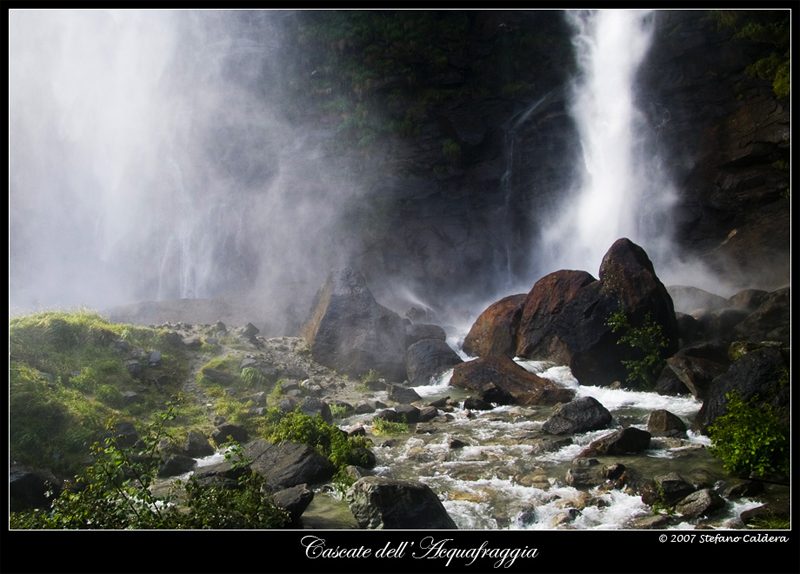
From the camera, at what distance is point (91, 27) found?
36.5 m

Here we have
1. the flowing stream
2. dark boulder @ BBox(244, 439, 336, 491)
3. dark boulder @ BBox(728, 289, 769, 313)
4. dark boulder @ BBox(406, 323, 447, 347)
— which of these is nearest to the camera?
the flowing stream

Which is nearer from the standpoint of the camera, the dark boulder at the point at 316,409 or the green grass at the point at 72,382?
the green grass at the point at 72,382

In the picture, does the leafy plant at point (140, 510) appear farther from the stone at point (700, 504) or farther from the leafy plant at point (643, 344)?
the leafy plant at point (643, 344)

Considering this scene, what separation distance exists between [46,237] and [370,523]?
39.0 metres

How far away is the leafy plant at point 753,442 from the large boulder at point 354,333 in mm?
11977

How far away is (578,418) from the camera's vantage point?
1191 cm

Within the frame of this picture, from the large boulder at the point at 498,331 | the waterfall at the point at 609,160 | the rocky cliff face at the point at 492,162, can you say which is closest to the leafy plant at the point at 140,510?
the large boulder at the point at 498,331

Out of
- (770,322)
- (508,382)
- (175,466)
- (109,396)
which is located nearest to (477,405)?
(508,382)

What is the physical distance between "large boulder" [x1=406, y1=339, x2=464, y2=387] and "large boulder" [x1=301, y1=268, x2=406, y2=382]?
17.1 inches

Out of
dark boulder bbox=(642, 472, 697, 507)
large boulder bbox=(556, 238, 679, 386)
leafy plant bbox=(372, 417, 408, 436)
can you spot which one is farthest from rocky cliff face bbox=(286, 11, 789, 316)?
dark boulder bbox=(642, 472, 697, 507)

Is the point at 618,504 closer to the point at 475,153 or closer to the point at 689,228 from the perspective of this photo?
the point at 689,228

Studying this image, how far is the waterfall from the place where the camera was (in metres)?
31.5

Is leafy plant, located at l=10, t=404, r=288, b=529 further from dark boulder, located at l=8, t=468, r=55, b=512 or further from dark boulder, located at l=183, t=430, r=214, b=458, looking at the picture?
dark boulder, located at l=183, t=430, r=214, b=458

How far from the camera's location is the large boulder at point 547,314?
18.2 m
